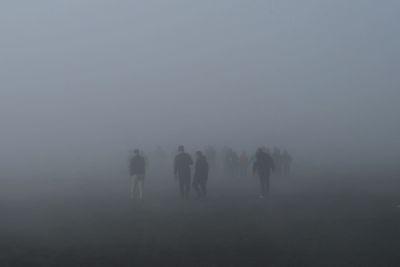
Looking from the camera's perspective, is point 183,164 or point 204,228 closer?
point 204,228

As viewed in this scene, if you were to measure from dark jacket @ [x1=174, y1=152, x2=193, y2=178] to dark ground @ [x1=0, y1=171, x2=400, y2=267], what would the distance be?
886mm

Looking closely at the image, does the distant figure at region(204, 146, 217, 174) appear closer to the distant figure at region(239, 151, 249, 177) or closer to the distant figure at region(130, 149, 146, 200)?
the distant figure at region(239, 151, 249, 177)

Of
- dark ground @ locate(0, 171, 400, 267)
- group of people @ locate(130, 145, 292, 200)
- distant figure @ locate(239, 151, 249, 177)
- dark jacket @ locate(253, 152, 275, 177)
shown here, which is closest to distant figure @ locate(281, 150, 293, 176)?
distant figure @ locate(239, 151, 249, 177)

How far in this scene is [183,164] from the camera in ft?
58.0

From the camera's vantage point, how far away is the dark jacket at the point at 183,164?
17.7 meters

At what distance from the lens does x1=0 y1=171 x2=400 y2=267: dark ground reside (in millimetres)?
9883

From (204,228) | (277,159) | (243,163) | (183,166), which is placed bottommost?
(204,228)

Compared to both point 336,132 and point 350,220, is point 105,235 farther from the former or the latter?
point 336,132

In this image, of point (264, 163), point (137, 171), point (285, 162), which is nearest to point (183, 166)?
point (137, 171)

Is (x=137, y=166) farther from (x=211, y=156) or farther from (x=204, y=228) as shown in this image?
(x=211, y=156)

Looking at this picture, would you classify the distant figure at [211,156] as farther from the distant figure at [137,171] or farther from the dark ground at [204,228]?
the distant figure at [137,171]

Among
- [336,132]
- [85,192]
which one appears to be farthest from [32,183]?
[336,132]

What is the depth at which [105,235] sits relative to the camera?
11.9m

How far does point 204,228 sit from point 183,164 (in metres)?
5.09
